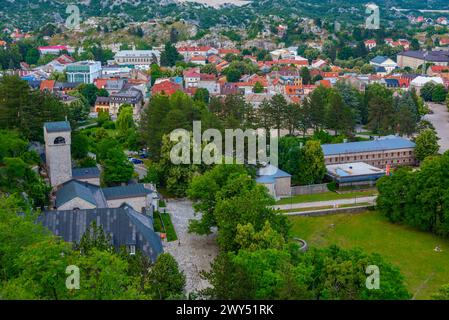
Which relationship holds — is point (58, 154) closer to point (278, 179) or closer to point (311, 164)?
point (278, 179)

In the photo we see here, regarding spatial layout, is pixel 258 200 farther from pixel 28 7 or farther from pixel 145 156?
pixel 28 7

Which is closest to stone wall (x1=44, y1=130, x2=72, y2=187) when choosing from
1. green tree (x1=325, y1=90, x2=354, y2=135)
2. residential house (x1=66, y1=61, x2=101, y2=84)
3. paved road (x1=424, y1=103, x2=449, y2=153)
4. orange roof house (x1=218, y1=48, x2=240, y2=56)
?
green tree (x1=325, y1=90, x2=354, y2=135)

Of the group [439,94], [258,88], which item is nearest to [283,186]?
[258,88]

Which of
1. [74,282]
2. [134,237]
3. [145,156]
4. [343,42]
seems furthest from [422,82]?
[74,282]

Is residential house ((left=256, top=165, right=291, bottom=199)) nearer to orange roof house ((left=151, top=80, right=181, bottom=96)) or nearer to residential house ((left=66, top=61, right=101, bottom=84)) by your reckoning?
orange roof house ((left=151, top=80, right=181, bottom=96))

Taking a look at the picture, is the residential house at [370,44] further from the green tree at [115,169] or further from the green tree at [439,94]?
the green tree at [115,169]
